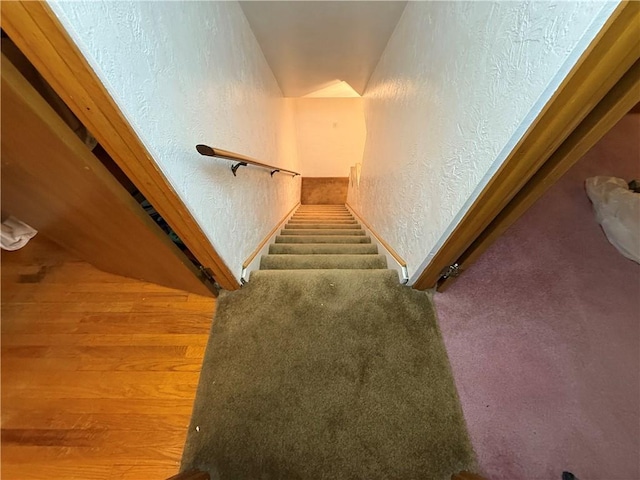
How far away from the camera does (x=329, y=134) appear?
15.8ft

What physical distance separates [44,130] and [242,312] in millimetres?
1042

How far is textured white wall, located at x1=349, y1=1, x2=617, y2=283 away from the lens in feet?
2.16

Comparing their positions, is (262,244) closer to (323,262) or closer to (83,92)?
(323,262)

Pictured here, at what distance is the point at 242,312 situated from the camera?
1.52 meters

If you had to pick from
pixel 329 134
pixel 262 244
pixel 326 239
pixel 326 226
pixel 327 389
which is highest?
pixel 327 389

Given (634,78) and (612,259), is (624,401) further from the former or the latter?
(634,78)

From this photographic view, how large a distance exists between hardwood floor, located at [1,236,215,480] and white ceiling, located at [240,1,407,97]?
68.7 inches

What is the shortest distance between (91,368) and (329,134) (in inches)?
167

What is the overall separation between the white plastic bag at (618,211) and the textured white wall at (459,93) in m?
1.15

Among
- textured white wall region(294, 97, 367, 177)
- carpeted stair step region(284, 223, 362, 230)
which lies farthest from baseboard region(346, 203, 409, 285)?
textured white wall region(294, 97, 367, 177)

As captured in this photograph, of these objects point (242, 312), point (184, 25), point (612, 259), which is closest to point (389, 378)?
point (242, 312)

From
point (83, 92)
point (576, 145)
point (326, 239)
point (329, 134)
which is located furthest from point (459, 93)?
point (329, 134)

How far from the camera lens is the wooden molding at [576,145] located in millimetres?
647

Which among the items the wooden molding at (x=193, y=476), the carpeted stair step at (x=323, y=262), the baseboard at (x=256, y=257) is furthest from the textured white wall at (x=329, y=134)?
the wooden molding at (x=193, y=476)
